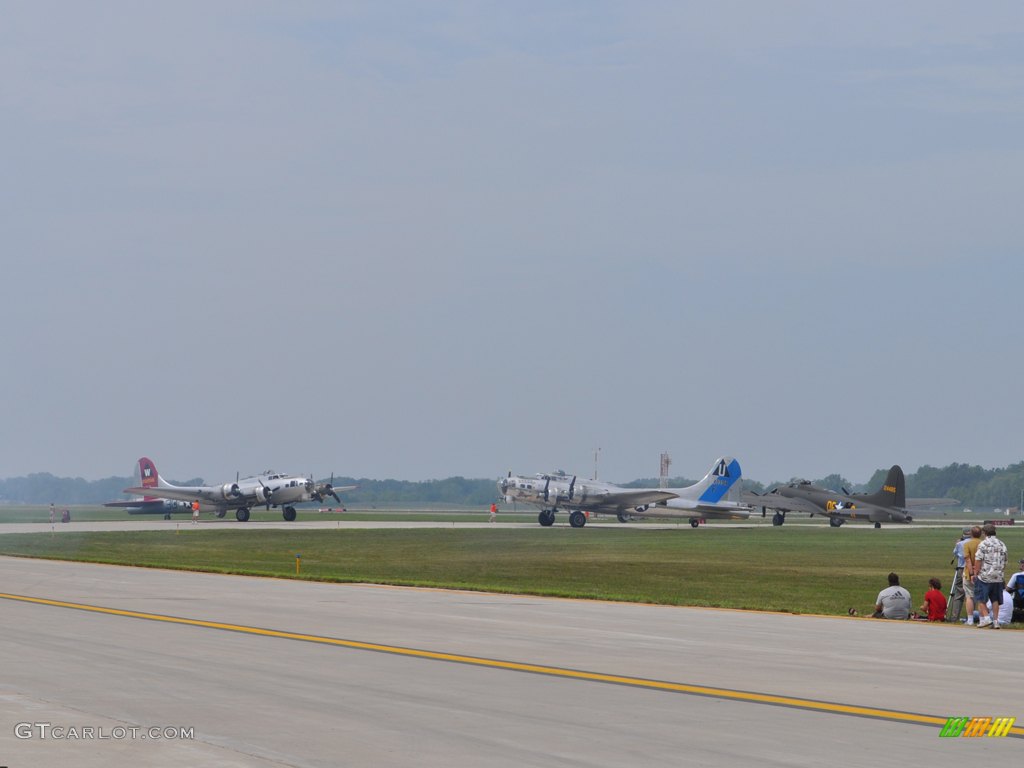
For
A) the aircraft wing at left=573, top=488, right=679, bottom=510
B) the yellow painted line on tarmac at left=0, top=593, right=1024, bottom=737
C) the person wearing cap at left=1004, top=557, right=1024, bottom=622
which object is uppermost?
the aircraft wing at left=573, top=488, right=679, bottom=510

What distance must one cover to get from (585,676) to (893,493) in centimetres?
8536

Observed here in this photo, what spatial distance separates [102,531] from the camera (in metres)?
68.9

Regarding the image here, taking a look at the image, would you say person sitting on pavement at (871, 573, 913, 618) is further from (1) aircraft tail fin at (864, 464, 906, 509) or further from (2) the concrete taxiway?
(1) aircraft tail fin at (864, 464, 906, 509)

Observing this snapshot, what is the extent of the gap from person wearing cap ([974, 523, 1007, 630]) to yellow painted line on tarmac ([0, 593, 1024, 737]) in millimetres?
9860

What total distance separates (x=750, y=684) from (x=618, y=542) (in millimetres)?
45001

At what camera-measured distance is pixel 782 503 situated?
100m

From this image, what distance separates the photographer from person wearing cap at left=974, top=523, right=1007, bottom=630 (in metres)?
22.0

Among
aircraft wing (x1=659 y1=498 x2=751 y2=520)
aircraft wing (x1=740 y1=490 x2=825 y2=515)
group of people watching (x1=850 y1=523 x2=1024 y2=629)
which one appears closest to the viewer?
group of people watching (x1=850 y1=523 x2=1024 y2=629)

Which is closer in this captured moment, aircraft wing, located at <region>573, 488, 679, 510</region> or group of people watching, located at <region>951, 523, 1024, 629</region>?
group of people watching, located at <region>951, 523, 1024, 629</region>

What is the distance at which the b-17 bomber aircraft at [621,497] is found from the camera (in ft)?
268

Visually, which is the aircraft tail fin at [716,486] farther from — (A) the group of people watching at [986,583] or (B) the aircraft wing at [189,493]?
(A) the group of people watching at [986,583]

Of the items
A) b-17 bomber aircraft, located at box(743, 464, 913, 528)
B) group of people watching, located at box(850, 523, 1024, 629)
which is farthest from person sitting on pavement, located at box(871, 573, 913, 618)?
b-17 bomber aircraft, located at box(743, 464, 913, 528)

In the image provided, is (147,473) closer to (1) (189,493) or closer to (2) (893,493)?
(1) (189,493)

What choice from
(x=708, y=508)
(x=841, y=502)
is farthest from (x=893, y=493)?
(x=708, y=508)
